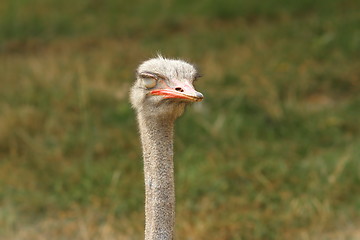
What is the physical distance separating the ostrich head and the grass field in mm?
2461

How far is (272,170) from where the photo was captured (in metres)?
5.47

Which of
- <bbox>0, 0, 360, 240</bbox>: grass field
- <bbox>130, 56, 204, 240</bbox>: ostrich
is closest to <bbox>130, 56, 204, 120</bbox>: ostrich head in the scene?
<bbox>130, 56, 204, 240</bbox>: ostrich

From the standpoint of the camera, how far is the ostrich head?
2.13 meters

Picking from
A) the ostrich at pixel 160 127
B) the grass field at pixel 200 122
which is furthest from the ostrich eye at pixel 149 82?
the grass field at pixel 200 122

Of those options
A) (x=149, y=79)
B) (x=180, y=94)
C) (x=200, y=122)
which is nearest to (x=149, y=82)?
(x=149, y=79)

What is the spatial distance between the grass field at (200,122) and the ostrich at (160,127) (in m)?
2.44

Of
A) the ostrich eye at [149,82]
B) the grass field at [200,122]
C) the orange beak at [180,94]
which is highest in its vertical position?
the grass field at [200,122]

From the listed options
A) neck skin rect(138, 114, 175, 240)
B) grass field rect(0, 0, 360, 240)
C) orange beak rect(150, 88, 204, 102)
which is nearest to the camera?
orange beak rect(150, 88, 204, 102)

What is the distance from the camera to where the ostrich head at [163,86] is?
2.13 m

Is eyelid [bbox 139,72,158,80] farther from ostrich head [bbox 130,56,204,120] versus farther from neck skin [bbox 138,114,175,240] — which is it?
neck skin [bbox 138,114,175,240]

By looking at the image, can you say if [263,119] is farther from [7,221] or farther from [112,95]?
[7,221]

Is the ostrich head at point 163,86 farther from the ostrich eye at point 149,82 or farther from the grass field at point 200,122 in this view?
the grass field at point 200,122

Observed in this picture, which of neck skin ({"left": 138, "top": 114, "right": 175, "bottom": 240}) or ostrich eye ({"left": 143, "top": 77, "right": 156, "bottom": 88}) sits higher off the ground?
ostrich eye ({"left": 143, "top": 77, "right": 156, "bottom": 88})

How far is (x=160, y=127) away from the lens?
221 centimetres
